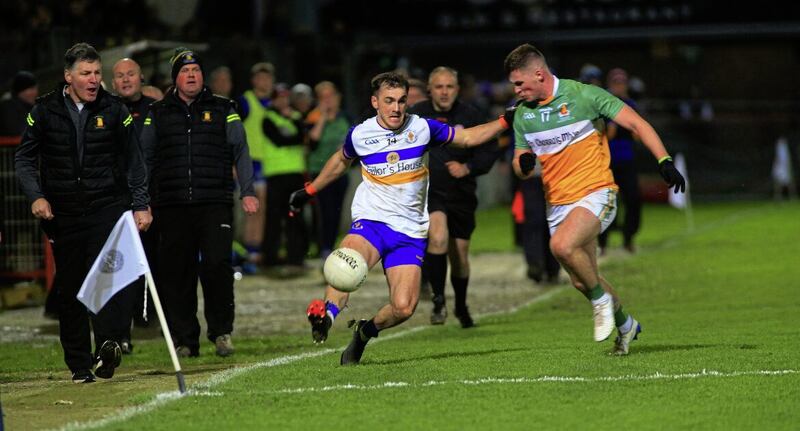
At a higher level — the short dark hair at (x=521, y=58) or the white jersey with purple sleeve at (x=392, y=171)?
the short dark hair at (x=521, y=58)

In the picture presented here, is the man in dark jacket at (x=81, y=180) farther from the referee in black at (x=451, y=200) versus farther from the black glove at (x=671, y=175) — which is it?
the referee in black at (x=451, y=200)

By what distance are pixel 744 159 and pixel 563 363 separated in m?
26.5

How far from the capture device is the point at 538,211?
Answer: 18203mm

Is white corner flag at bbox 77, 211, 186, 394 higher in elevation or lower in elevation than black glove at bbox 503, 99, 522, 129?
lower

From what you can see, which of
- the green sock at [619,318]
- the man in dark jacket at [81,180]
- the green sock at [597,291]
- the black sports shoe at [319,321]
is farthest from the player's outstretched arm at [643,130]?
the man in dark jacket at [81,180]

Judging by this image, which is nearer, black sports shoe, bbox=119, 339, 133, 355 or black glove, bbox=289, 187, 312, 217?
black glove, bbox=289, 187, 312, 217

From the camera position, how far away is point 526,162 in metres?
10.6

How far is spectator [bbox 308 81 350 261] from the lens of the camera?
64.5 ft

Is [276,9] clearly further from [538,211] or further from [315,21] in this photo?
[538,211]

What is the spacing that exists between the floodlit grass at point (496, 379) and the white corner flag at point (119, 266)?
666 mm

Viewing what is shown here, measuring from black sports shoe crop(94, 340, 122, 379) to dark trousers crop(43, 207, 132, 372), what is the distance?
18 cm

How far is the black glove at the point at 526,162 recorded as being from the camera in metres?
10.6

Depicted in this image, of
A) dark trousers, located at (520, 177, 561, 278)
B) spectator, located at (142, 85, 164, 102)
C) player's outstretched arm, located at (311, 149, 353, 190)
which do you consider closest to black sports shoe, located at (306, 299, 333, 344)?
player's outstretched arm, located at (311, 149, 353, 190)

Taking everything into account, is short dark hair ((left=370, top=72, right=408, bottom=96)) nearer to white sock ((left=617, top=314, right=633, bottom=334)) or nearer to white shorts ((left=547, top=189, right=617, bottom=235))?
white shorts ((left=547, top=189, right=617, bottom=235))
